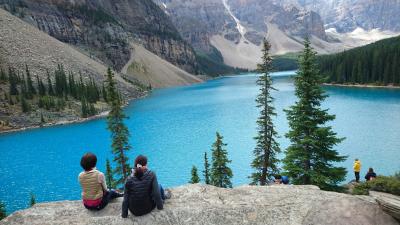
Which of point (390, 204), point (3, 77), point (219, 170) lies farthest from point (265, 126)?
point (3, 77)

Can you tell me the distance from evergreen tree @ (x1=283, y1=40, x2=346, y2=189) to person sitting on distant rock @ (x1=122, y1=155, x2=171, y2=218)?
55.9ft

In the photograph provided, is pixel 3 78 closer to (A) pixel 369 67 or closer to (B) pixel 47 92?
(B) pixel 47 92

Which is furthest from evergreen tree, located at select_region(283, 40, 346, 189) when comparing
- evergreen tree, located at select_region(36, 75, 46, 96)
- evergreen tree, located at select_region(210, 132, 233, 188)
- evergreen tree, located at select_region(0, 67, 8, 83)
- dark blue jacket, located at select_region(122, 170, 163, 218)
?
evergreen tree, located at select_region(0, 67, 8, 83)

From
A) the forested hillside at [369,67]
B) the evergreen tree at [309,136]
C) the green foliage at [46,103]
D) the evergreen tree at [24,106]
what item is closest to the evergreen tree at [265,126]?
the evergreen tree at [309,136]

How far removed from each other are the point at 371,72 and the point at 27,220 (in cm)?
16175

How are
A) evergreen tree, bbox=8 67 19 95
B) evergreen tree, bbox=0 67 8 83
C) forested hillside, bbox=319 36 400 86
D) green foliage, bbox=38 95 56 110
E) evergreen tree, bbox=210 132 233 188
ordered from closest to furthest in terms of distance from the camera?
1. evergreen tree, bbox=210 132 233 188
2. green foliage, bbox=38 95 56 110
3. evergreen tree, bbox=8 67 19 95
4. evergreen tree, bbox=0 67 8 83
5. forested hillside, bbox=319 36 400 86

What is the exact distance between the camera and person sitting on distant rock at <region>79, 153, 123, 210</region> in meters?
10.5

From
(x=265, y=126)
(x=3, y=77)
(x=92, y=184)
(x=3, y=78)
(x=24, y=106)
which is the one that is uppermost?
(x=3, y=77)

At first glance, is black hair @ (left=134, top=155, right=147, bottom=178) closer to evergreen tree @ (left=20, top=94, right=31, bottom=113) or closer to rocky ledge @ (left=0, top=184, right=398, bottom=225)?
rocky ledge @ (left=0, top=184, right=398, bottom=225)

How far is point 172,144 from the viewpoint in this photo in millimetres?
64125

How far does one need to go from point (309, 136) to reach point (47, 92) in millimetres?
115116

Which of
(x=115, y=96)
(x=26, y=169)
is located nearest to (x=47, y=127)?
(x=26, y=169)

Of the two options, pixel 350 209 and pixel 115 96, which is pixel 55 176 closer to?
pixel 115 96

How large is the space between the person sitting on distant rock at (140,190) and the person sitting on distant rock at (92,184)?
112cm
